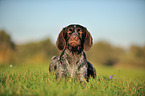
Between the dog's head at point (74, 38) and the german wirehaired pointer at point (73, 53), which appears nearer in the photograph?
the dog's head at point (74, 38)

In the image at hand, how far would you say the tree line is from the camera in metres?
21.2

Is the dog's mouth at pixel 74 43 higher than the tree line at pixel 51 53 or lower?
higher

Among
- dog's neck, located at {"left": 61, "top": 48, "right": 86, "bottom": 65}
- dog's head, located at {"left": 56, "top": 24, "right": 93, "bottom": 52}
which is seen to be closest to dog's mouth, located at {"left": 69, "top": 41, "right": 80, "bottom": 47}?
dog's head, located at {"left": 56, "top": 24, "right": 93, "bottom": 52}

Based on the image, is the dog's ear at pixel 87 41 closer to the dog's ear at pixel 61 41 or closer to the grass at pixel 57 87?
the dog's ear at pixel 61 41

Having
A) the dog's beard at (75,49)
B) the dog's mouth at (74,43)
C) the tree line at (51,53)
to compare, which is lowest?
the tree line at (51,53)

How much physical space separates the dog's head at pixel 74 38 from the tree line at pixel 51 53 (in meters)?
13.2

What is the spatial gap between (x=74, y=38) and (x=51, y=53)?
20.3 metres

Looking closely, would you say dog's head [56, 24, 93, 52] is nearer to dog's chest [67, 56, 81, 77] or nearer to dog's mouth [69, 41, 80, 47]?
dog's mouth [69, 41, 80, 47]

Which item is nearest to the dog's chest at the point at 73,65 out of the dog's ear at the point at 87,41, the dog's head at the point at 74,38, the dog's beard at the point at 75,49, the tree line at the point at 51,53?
the dog's beard at the point at 75,49

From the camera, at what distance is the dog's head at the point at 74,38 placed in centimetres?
444

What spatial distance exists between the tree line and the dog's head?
1316cm

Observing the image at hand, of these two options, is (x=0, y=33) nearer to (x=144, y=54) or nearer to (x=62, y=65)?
(x=62, y=65)

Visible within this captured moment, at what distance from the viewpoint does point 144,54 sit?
28.6m

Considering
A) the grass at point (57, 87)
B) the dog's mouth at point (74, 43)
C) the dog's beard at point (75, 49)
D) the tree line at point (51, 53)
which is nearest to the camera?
the grass at point (57, 87)
